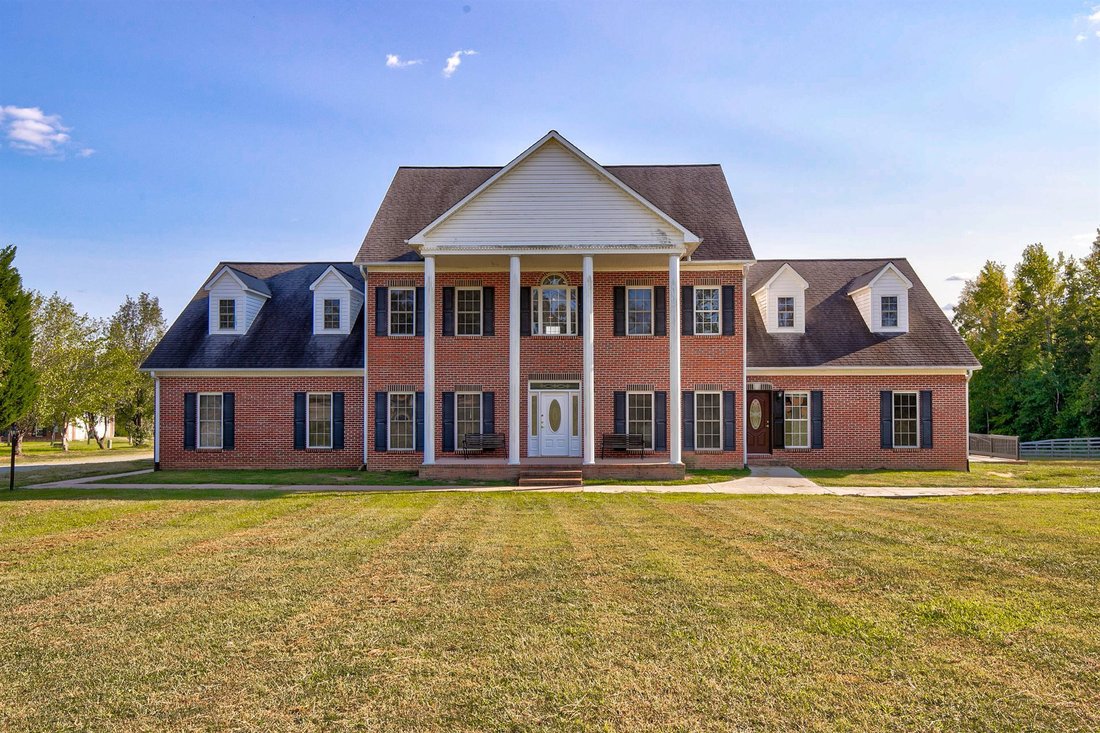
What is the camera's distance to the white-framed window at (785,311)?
22734 mm

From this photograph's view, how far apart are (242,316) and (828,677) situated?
22811 millimetres

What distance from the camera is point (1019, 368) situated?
141ft

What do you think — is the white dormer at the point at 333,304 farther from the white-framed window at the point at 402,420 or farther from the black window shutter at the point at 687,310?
the black window shutter at the point at 687,310

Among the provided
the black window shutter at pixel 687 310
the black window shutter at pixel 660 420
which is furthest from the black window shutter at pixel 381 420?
the black window shutter at pixel 687 310

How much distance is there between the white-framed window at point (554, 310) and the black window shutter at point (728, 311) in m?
4.78

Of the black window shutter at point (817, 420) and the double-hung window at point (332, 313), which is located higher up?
the double-hung window at point (332, 313)

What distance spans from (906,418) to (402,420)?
16.4m

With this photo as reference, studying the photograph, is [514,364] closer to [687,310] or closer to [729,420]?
[687,310]

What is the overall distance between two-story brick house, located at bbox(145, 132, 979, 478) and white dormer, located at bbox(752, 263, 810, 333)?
0.05 metres

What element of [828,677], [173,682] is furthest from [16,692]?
[828,677]

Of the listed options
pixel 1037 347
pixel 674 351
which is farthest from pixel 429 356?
pixel 1037 347

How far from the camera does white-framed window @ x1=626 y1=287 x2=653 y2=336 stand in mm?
21375

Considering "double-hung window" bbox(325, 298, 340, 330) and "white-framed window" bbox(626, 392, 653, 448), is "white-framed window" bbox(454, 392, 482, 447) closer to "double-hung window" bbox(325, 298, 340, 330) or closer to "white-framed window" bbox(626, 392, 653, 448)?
"white-framed window" bbox(626, 392, 653, 448)

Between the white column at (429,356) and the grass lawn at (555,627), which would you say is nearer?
the grass lawn at (555,627)
